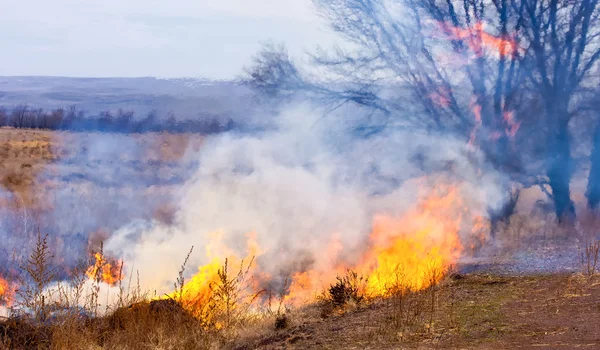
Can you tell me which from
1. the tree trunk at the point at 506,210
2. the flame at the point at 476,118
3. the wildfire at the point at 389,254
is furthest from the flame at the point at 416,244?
the flame at the point at 476,118

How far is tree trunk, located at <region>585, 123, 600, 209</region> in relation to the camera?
48.3 feet

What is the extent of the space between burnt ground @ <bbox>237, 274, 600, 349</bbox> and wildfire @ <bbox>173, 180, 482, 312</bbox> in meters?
1.58

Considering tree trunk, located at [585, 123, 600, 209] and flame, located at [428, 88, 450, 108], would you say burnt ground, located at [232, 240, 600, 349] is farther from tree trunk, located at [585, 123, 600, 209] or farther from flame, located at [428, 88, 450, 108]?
flame, located at [428, 88, 450, 108]

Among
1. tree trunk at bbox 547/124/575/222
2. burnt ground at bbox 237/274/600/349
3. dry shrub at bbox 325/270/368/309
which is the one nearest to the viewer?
burnt ground at bbox 237/274/600/349

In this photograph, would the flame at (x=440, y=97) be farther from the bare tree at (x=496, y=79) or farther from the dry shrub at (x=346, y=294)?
the dry shrub at (x=346, y=294)

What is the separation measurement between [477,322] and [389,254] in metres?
5.16

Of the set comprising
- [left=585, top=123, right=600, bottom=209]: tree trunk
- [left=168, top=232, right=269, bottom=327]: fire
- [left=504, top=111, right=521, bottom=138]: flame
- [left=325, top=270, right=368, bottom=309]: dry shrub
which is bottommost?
[left=168, top=232, right=269, bottom=327]: fire

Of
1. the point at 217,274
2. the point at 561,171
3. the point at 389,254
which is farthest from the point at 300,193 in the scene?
the point at 561,171

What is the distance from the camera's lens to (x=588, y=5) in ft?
47.2

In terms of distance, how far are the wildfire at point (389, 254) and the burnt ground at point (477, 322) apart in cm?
158

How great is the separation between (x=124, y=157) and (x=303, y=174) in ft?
49.4

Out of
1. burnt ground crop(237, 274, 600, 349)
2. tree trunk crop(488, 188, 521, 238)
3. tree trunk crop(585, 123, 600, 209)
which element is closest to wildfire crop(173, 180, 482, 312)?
tree trunk crop(488, 188, 521, 238)

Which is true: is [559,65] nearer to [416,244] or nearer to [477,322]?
[416,244]

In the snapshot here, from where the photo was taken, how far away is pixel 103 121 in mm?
30500
